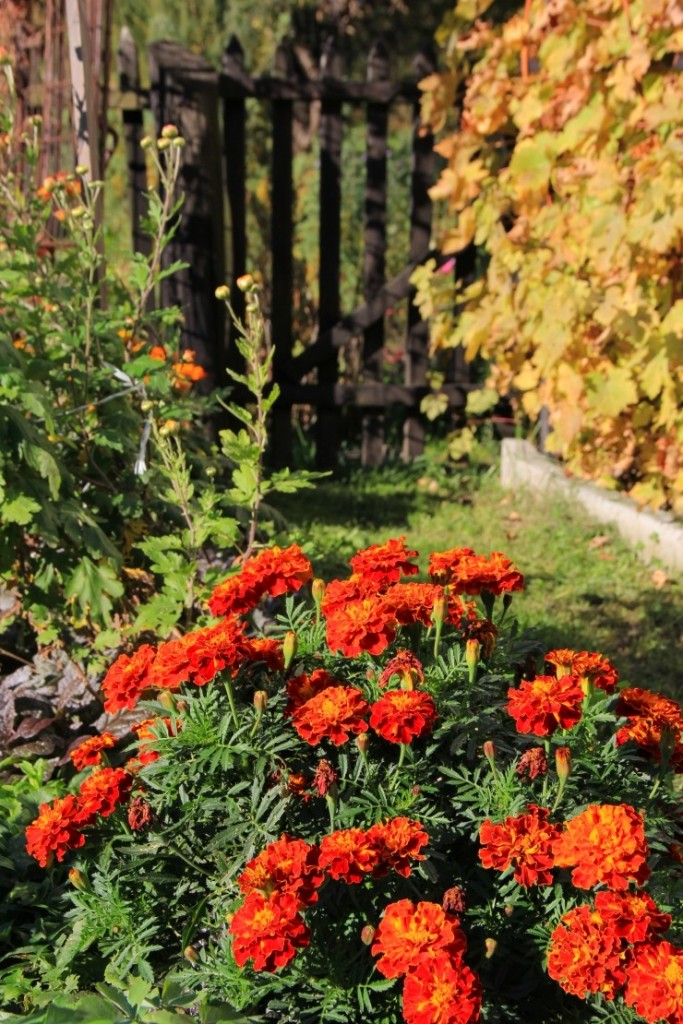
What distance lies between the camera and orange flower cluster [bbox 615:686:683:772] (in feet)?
5.75

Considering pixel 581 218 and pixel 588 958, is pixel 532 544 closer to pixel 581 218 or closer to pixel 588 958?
pixel 581 218

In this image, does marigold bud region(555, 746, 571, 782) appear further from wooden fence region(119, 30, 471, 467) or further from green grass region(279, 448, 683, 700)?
wooden fence region(119, 30, 471, 467)

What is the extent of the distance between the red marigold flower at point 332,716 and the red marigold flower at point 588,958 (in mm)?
401

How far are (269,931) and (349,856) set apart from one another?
0.50 feet

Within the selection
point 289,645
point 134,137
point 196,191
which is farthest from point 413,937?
point 134,137

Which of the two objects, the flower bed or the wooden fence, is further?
the wooden fence

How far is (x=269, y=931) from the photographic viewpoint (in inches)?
53.8

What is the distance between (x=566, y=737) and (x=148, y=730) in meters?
0.69

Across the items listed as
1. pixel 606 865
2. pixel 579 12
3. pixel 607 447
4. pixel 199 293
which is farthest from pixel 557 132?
pixel 606 865

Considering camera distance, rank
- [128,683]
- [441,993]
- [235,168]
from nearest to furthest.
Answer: [441,993]
[128,683]
[235,168]

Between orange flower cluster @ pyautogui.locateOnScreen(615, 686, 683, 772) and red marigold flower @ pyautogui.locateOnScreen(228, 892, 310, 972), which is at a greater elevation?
orange flower cluster @ pyautogui.locateOnScreen(615, 686, 683, 772)

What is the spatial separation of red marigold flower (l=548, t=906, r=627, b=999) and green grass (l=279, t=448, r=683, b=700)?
3.93 ft

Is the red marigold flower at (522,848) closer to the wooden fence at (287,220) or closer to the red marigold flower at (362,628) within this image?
the red marigold flower at (362,628)

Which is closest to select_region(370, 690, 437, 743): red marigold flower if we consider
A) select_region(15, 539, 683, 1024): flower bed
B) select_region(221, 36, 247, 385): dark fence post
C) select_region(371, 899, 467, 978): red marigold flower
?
A: select_region(15, 539, 683, 1024): flower bed
